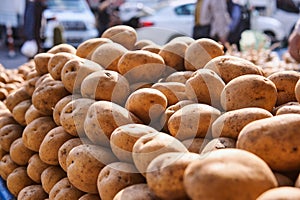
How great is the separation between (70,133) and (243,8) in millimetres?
5191

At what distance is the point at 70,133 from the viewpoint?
70.3 inches

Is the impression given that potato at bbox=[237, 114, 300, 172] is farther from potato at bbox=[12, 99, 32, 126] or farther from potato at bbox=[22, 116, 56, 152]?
potato at bbox=[12, 99, 32, 126]

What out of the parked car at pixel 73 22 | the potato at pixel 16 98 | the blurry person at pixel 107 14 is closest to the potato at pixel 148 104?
the potato at pixel 16 98

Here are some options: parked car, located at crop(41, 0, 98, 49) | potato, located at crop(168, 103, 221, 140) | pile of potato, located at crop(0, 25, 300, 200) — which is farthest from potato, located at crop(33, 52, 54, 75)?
parked car, located at crop(41, 0, 98, 49)

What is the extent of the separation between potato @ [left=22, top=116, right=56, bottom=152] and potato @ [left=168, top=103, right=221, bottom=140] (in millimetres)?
779

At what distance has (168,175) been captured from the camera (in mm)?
1106

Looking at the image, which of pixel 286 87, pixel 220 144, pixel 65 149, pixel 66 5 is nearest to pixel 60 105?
pixel 65 149

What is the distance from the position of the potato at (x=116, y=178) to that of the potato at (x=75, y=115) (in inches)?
12.7

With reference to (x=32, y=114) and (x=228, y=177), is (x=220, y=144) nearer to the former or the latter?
(x=228, y=177)

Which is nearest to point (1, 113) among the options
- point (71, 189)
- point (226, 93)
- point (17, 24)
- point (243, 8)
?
point (71, 189)

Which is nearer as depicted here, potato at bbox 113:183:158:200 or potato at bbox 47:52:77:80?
potato at bbox 113:183:158:200

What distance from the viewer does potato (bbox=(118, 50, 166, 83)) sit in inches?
74.2

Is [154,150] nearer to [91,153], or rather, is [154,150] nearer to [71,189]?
[91,153]

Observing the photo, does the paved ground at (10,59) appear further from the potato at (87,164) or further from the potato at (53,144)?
the potato at (87,164)
